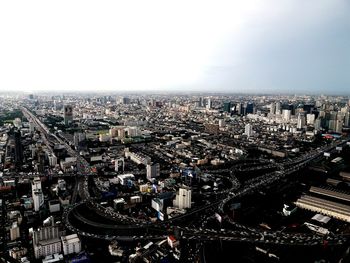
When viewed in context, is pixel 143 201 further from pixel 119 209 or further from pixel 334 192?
pixel 334 192

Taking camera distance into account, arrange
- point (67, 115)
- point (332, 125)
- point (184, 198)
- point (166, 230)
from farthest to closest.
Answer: point (67, 115), point (332, 125), point (184, 198), point (166, 230)

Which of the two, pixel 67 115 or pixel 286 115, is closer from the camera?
pixel 67 115

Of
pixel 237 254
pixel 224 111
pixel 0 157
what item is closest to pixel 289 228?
pixel 237 254

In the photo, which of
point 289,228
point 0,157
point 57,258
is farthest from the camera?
point 0,157

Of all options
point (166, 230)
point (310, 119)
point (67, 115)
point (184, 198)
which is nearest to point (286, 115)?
point (310, 119)

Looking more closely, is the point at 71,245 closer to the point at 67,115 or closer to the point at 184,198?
the point at 184,198

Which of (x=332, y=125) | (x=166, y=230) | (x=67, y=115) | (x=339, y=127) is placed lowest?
(x=166, y=230)

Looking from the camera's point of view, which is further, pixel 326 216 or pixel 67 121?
pixel 67 121

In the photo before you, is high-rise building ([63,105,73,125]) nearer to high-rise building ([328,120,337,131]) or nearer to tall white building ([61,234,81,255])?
tall white building ([61,234,81,255])

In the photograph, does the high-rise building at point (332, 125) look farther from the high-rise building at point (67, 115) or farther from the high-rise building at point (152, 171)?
the high-rise building at point (67, 115)
